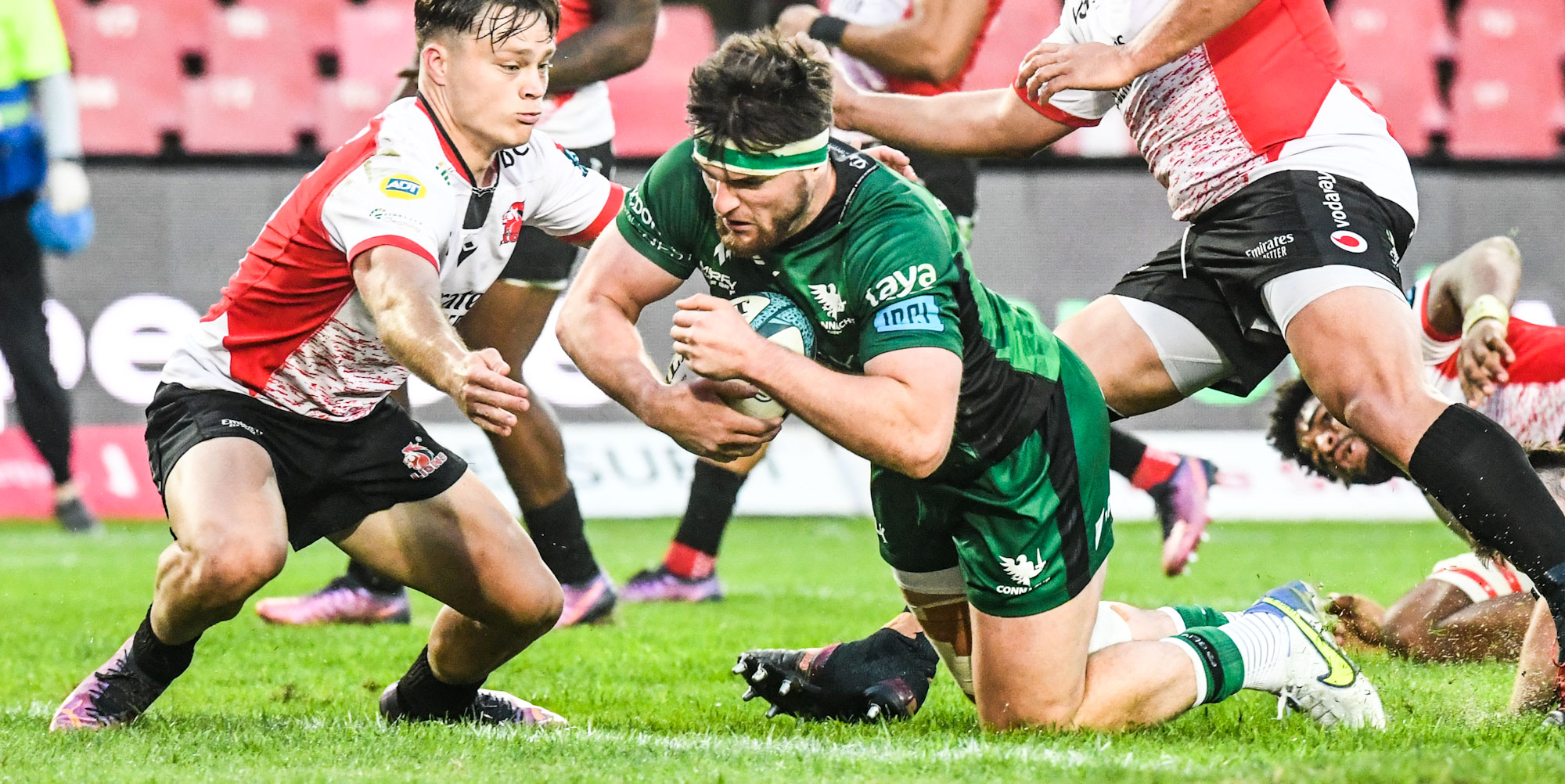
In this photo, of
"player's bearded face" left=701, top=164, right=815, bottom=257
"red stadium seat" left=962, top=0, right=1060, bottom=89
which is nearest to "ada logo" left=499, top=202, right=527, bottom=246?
"player's bearded face" left=701, top=164, right=815, bottom=257

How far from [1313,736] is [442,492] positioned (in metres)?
2.13

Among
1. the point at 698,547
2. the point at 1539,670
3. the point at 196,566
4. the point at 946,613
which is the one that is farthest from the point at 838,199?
the point at 698,547

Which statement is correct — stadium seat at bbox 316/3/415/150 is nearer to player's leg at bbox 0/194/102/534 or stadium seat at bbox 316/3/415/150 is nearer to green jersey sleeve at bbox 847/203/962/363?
player's leg at bbox 0/194/102/534

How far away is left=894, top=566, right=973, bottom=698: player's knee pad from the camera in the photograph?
13.6 feet

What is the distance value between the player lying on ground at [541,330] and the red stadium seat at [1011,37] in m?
5.80

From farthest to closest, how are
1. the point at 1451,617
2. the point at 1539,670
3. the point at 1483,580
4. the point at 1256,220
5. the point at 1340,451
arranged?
1. the point at 1340,451
2. the point at 1483,580
3. the point at 1451,617
4. the point at 1256,220
5. the point at 1539,670

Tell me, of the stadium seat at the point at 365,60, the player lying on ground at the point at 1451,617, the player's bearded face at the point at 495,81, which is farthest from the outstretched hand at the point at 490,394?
the stadium seat at the point at 365,60

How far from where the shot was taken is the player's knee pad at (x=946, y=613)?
4141 mm

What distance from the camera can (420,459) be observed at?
424 centimetres

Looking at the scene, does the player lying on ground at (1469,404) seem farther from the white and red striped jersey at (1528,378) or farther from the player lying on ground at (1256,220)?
the player lying on ground at (1256,220)

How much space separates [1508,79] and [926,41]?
7.97m

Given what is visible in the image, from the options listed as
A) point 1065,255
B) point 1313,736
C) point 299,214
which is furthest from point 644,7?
point 1065,255

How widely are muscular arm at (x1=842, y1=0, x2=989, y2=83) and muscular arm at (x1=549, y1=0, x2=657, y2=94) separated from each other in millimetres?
729

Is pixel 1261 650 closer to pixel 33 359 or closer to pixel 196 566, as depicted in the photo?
pixel 196 566
